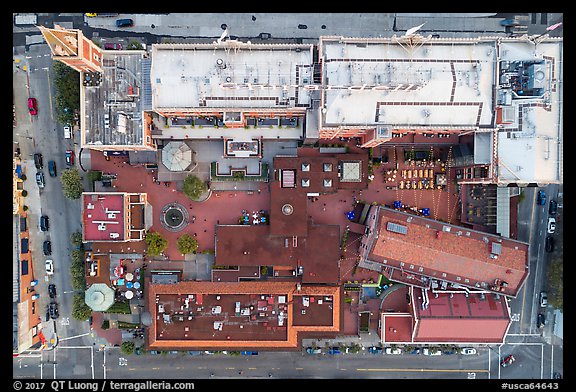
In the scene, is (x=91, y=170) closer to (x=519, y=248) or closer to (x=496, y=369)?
(x=519, y=248)

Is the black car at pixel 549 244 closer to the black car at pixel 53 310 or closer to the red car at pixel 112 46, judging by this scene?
the red car at pixel 112 46

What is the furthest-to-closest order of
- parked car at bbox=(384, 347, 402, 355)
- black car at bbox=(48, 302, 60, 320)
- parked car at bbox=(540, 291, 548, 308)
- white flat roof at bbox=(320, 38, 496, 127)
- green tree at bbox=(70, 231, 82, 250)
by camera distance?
parked car at bbox=(540, 291, 548, 308), parked car at bbox=(384, 347, 402, 355), black car at bbox=(48, 302, 60, 320), green tree at bbox=(70, 231, 82, 250), white flat roof at bbox=(320, 38, 496, 127)

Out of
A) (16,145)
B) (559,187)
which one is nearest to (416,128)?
(559,187)

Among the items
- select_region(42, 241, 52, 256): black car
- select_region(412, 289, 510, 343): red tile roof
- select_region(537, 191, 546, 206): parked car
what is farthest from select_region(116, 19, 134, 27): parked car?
select_region(537, 191, 546, 206): parked car

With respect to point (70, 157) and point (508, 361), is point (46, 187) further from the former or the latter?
point (508, 361)

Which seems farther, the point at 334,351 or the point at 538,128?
the point at 334,351

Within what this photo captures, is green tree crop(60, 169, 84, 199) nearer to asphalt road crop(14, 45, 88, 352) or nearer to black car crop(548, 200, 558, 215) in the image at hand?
asphalt road crop(14, 45, 88, 352)

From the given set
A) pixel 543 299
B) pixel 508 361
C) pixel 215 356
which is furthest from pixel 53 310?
pixel 543 299
